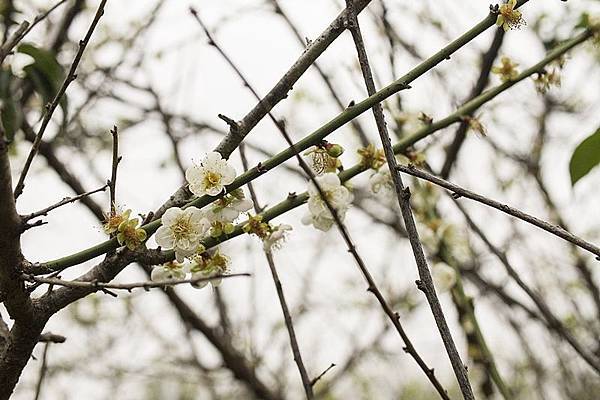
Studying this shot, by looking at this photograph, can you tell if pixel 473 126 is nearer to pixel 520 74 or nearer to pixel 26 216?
pixel 520 74

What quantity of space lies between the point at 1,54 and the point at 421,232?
3.35 feet

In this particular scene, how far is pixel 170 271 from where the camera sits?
2.65 feet

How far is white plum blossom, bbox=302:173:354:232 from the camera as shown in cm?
80

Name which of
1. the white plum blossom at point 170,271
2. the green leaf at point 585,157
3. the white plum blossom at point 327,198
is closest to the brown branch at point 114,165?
the white plum blossom at point 170,271

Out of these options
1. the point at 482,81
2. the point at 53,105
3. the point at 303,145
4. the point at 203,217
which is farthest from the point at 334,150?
the point at 482,81

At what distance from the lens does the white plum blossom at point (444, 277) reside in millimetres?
1339

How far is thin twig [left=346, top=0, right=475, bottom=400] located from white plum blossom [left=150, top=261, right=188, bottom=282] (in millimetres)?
278

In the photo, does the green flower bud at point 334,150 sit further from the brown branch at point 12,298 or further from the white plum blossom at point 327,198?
the brown branch at point 12,298

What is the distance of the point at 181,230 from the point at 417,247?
246 millimetres

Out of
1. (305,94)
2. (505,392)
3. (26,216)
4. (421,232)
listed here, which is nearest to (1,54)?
(26,216)

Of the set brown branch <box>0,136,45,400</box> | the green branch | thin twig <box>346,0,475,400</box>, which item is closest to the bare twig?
brown branch <box>0,136,45,400</box>

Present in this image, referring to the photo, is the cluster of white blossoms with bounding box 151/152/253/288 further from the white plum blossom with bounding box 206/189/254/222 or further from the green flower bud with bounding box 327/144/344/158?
the green flower bud with bounding box 327/144/344/158

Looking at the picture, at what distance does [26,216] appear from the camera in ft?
2.15

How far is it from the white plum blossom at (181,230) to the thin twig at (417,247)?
21cm
